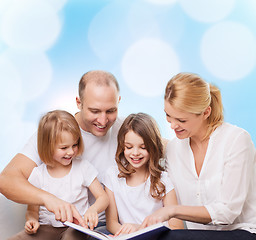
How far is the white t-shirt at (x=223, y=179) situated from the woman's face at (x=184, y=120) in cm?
11

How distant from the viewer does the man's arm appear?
1.97 metres

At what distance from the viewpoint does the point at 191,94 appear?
1976mm

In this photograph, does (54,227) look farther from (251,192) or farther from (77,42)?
(77,42)

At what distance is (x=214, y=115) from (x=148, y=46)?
81.5 inches

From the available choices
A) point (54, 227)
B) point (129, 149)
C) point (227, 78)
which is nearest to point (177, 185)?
point (129, 149)

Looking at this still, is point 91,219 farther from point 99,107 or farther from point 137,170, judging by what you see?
point 99,107

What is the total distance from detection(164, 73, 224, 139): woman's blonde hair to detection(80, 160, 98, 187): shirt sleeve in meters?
0.60

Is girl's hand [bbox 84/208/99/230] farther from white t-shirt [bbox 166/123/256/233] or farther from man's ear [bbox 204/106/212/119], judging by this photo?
man's ear [bbox 204/106/212/119]

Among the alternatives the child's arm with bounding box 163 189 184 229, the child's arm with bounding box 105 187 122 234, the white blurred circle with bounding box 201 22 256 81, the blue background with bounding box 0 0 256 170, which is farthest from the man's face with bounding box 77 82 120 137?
the white blurred circle with bounding box 201 22 256 81

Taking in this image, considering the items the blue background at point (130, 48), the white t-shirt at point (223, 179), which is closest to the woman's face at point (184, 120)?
the white t-shirt at point (223, 179)

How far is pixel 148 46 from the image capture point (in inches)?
160

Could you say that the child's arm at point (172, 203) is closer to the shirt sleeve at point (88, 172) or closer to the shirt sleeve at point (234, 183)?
the shirt sleeve at point (234, 183)

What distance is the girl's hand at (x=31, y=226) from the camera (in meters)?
2.13

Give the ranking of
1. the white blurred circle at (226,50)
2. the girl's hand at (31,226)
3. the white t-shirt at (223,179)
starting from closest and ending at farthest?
1. the white t-shirt at (223,179)
2. the girl's hand at (31,226)
3. the white blurred circle at (226,50)
